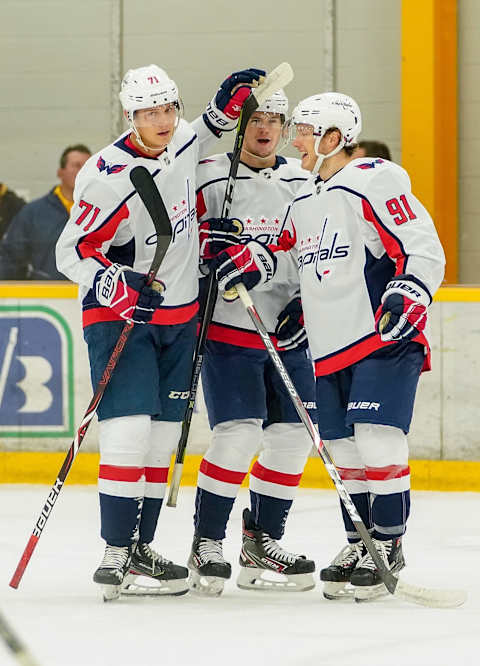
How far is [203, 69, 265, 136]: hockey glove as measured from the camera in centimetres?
312

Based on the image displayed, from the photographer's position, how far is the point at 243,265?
3039 mm

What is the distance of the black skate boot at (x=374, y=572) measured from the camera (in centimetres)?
285

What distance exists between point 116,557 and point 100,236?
0.68 metres

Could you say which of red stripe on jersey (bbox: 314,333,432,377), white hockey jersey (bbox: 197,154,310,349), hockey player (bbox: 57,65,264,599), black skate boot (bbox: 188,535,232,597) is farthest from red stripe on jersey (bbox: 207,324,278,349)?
black skate boot (bbox: 188,535,232,597)

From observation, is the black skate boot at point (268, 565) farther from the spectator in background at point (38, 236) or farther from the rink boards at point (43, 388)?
the spectator in background at point (38, 236)

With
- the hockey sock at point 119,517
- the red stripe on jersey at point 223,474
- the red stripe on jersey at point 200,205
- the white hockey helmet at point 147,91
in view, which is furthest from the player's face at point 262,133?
the hockey sock at point 119,517

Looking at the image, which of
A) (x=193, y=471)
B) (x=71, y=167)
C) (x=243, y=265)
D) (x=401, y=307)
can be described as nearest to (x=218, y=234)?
(x=243, y=265)

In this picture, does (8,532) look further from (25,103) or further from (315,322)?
(25,103)

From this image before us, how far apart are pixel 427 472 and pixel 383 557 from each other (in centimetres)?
160

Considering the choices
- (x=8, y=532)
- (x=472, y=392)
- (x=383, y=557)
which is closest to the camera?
(x=383, y=557)

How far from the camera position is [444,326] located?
4414mm

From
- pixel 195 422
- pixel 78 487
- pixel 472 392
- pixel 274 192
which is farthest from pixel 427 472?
pixel 274 192

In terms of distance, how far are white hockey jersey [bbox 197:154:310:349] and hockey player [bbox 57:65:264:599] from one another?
12 centimetres

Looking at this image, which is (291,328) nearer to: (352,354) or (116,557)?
(352,354)
